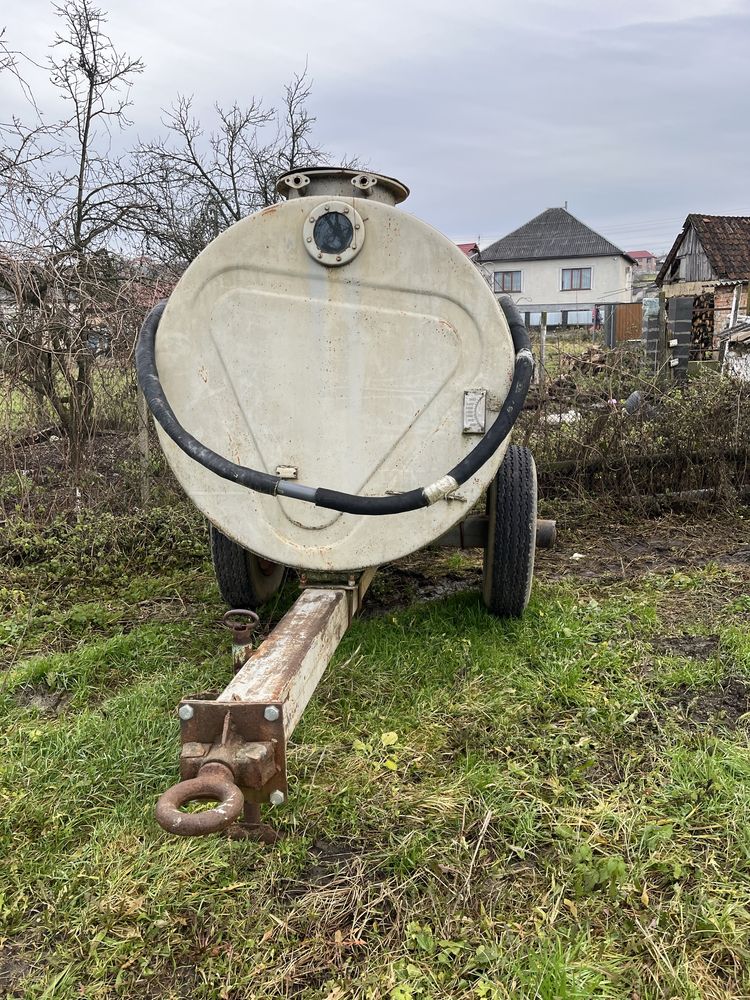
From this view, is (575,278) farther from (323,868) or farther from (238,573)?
(323,868)

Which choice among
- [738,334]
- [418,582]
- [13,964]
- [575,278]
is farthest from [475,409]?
[575,278]

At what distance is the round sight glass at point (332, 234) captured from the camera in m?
2.80

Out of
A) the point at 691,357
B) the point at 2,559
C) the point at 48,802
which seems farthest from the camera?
the point at 691,357

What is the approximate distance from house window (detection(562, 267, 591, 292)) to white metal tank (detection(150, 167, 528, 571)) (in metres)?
44.1

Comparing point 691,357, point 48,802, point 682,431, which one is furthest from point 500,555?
point 691,357

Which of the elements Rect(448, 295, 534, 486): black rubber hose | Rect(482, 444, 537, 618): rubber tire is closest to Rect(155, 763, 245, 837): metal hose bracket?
Rect(448, 295, 534, 486): black rubber hose

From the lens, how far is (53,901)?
7.02ft

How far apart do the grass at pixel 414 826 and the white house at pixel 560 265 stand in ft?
135

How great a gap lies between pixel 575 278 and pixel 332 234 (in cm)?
4463

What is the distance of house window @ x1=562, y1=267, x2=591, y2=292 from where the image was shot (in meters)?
43.8

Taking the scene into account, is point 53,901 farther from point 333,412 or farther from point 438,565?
point 438,565

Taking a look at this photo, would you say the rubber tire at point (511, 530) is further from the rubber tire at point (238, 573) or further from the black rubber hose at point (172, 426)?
the black rubber hose at point (172, 426)

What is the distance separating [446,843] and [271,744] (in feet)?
2.47

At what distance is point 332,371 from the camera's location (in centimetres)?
289
